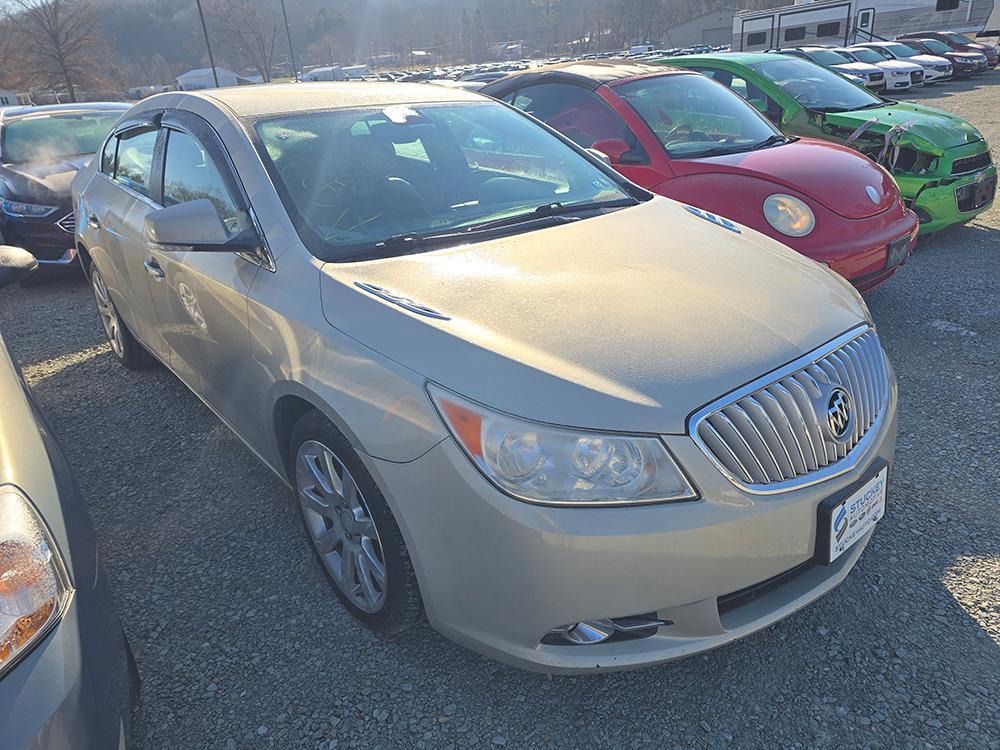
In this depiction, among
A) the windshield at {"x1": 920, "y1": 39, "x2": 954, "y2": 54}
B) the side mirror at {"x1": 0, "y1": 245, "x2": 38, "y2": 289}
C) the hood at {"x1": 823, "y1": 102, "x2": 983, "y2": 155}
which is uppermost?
the side mirror at {"x1": 0, "y1": 245, "x2": 38, "y2": 289}

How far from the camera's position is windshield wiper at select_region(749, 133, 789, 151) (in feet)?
15.9

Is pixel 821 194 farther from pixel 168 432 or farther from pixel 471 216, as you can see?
pixel 168 432

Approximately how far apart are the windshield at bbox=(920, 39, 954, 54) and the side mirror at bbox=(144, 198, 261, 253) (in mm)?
29375

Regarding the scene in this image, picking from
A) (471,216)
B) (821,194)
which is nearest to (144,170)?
(471,216)

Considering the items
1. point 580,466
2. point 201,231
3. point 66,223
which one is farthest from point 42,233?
point 580,466

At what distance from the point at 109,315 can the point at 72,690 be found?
11.9 ft

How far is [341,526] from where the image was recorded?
223 cm

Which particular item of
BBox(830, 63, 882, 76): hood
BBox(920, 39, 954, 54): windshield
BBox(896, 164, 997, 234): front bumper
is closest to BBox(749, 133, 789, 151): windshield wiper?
BBox(896, 164, 997, 234): front bumper

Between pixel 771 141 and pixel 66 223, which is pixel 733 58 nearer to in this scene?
pixel 771 141

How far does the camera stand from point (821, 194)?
13.7 ft

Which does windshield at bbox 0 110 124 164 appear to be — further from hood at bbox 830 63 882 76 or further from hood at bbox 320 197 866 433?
hood at bbox 830 63 882 76

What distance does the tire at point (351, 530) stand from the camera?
1960 mm

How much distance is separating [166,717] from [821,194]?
409 centimetres

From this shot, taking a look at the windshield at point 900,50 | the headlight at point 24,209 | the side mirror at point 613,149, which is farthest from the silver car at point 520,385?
the windshield at point 900,50
